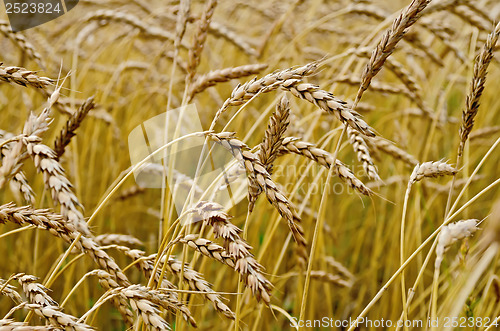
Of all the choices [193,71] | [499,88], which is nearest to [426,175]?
[193,71]

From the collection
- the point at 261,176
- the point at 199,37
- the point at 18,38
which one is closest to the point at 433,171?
the point at 261,176

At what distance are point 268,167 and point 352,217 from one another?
173 centimetres

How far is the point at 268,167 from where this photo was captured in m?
0.87

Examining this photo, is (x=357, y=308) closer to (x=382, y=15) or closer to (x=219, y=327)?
Answer: (x=219, y=327)

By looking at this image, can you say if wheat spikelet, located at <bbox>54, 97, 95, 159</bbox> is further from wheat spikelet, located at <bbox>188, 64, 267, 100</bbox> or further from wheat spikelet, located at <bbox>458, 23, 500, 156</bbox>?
wheat spikelet, located at <bbox>458, 23, 500, 156</bbox>

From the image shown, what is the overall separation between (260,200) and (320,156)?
0.73 m

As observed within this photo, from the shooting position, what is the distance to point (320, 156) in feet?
2.96

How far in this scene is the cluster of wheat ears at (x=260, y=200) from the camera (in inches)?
30.2

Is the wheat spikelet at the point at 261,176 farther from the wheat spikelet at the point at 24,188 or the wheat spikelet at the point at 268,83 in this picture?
the wheat spikelet at the point at 24,188

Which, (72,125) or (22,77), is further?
(72,125)

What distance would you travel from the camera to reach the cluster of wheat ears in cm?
77

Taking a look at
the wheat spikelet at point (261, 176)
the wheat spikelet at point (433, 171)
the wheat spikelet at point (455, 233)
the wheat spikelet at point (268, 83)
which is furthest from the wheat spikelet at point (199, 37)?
the wheat spikelet at point (455, 233)

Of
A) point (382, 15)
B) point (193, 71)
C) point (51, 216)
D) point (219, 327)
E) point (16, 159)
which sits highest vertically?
point (382, 15)

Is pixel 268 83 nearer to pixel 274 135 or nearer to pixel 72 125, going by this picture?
pixel 274 135
